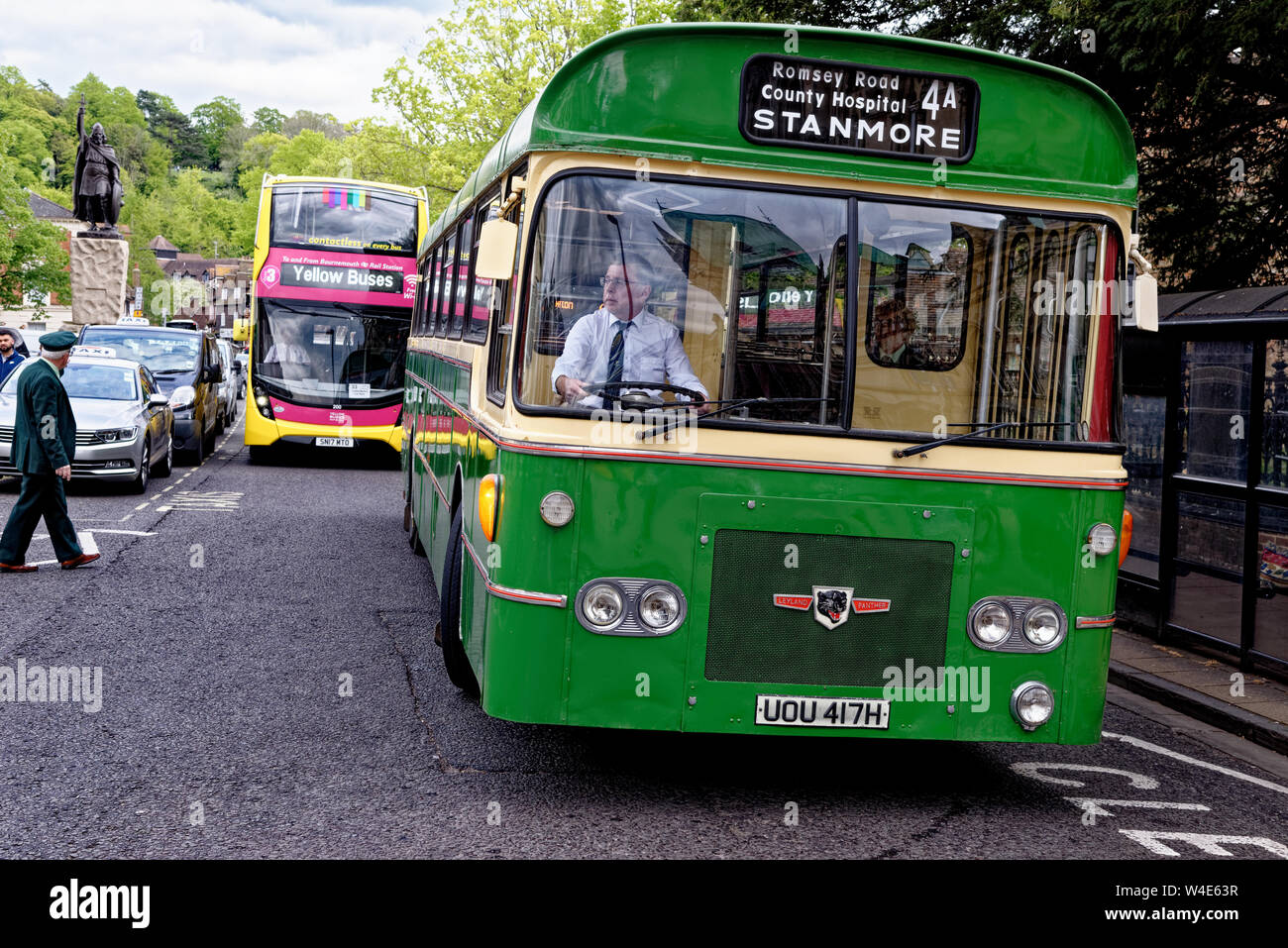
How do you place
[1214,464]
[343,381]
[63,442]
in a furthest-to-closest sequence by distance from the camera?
1. [343,381]
2. [63,442]
3. [1214,464]

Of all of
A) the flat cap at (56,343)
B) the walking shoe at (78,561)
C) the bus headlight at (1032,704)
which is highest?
the flat cap at (56,343)

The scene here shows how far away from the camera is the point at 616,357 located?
5.07 metres

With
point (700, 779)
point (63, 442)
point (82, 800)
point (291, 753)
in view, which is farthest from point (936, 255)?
point (63, 442)

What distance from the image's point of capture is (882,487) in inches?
202

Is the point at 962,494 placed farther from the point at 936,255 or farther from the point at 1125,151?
the point at 1125,151

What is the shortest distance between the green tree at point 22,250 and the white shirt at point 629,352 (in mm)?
59183

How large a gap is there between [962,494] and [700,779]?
170cm

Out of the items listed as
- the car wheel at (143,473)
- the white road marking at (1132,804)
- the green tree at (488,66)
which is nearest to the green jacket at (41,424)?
the car wheel at (143,473)

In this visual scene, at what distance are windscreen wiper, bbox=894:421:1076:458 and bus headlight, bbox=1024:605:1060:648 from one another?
2.36ft

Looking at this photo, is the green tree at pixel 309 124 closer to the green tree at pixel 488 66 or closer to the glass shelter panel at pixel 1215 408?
the green tree at pixel 488 66

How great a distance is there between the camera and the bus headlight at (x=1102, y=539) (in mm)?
5301

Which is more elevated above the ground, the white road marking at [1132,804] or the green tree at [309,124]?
the green tree at [309,124]

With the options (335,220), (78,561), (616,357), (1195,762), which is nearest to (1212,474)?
(1195,762)
